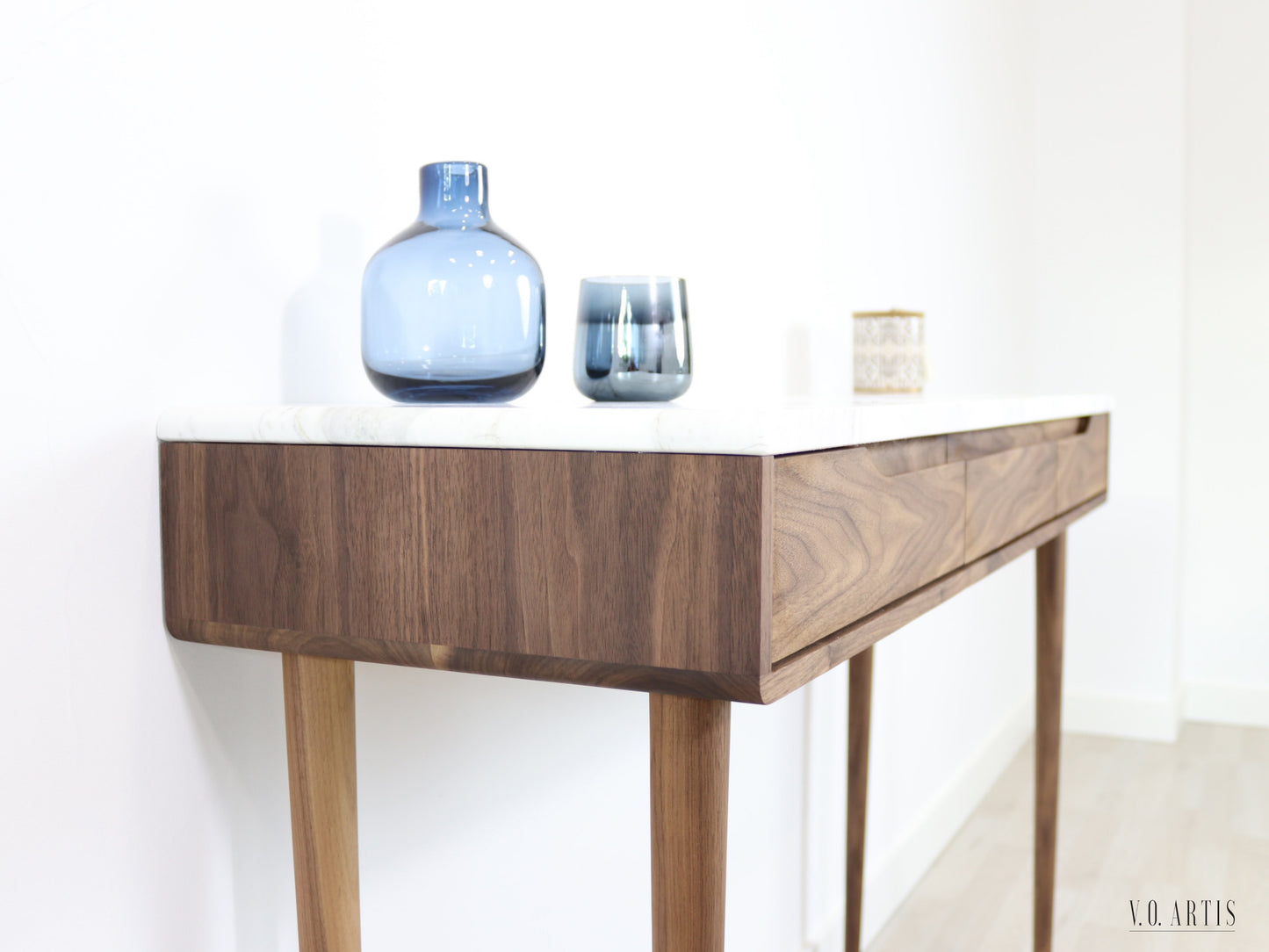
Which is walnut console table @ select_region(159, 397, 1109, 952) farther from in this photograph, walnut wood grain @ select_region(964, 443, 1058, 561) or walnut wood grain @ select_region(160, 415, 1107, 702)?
walnut wood grain @ select_region(964, 443, 1058, 561)

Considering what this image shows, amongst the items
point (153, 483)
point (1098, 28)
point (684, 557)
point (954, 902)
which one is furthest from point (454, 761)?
point (1098, 28)

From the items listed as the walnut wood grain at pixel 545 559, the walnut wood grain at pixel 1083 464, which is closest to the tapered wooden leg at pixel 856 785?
the walnut wood grain at pixel 1083 464

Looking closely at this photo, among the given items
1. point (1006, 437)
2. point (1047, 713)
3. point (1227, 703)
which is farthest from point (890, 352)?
point (1227, 703)

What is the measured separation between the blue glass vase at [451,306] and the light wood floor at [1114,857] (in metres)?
1.47

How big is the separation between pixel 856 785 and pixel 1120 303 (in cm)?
189

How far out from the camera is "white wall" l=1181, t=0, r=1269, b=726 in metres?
2.96

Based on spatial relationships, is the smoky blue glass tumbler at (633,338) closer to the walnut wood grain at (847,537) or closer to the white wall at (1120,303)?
the walnut wood grain at (847,537)

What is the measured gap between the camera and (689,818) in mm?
559

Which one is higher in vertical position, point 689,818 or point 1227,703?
point 689,818

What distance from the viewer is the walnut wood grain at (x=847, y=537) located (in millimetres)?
539

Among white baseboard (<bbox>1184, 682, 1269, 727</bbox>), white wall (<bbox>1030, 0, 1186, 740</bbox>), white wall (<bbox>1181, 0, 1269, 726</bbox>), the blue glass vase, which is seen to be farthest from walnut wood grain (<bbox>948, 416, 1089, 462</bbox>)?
white baseboard (<bbox>1184, 682, 1269, 727</bbox>)

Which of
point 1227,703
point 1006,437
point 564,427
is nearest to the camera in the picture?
point 564,427

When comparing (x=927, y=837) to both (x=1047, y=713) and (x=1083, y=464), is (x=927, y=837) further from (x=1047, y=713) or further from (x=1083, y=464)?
(x=1083, y=464)

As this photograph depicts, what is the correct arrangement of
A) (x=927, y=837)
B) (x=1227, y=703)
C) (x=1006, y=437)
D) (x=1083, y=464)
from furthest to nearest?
(x=1227, y=703) < (x=927, y=837) < (x=1083, y=464) < (x=1006, y=437)
